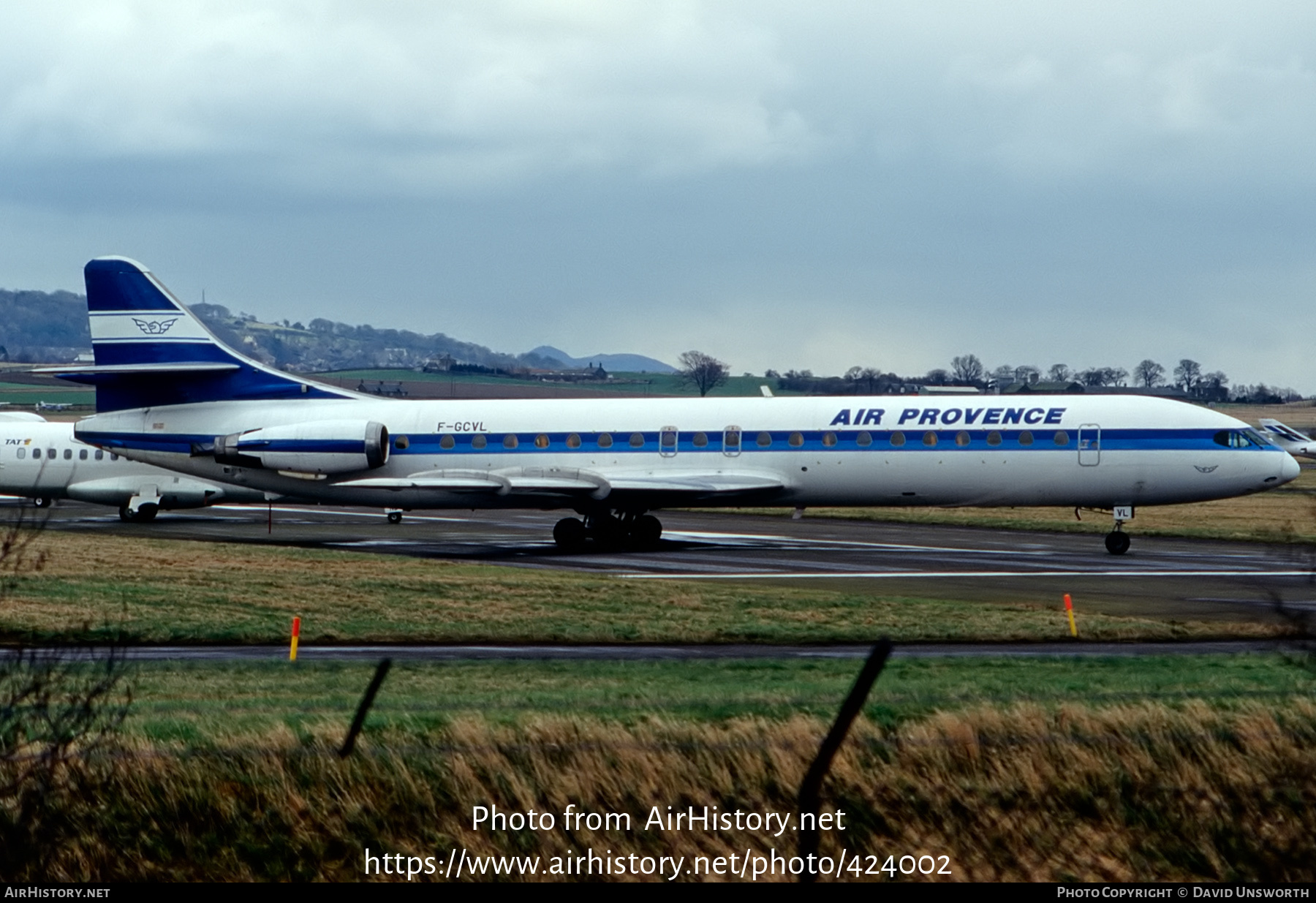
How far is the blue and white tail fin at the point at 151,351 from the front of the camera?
1893 inches

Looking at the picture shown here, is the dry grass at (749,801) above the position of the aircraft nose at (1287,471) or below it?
below

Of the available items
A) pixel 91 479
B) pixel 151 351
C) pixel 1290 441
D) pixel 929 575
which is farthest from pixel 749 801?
pixel 1290 441

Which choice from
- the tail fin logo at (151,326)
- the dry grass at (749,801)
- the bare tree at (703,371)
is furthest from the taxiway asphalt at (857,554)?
the bare tree at (703,371)

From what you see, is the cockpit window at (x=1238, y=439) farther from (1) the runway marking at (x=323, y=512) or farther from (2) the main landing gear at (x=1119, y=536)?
(1) the runway marking at (x=323, y=512)

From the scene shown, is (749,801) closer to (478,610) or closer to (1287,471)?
(478,610)

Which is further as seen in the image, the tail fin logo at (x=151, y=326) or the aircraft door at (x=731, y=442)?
the tail fin logo at (x=151, y=326)

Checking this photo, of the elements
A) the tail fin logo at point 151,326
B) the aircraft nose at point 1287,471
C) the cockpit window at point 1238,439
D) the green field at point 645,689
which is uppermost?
the tail fin logo at point 151,326

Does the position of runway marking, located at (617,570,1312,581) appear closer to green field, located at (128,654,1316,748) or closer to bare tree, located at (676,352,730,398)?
green field, located at (128,654,1316,748)

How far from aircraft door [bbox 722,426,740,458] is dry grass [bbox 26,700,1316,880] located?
3054cm

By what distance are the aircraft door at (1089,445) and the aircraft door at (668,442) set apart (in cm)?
1072

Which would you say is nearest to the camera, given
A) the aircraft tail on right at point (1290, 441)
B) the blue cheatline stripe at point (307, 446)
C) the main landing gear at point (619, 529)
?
the main landing gear at point (619, 529)

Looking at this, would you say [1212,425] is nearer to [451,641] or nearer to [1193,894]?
[451,641]

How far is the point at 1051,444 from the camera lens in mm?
41938

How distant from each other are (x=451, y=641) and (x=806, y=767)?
14068 millimetres
